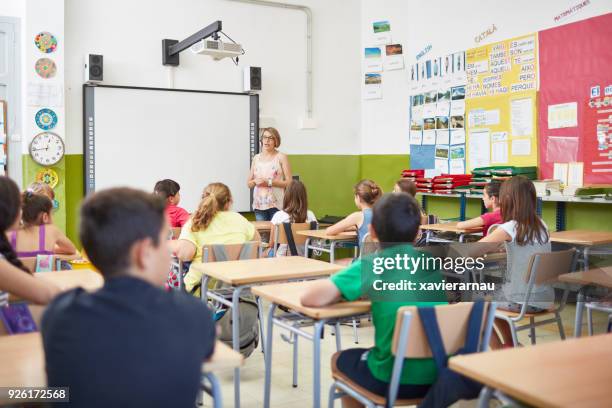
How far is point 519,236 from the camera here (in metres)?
3.61

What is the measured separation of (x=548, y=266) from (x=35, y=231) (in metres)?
2.80

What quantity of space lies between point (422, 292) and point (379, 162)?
5.62 meters

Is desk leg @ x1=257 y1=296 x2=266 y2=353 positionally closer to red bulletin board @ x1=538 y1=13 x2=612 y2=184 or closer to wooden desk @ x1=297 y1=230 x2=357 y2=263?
wooden desk @ x1=297 y1=230 x2=357 y2=263

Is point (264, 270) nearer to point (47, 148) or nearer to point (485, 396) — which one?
point (485, 396)

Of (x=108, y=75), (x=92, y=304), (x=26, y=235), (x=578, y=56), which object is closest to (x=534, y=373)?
(x=92, y=304)

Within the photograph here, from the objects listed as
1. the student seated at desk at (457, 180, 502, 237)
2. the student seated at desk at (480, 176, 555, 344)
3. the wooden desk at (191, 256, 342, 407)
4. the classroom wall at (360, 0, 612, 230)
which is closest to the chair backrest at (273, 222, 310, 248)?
the student seated at desk at (457, 180, 502, 237)

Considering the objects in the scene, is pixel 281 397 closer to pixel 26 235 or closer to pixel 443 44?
pixel 26 235

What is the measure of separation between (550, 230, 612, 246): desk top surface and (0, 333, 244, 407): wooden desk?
360 cm

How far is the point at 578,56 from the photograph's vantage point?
220 inches

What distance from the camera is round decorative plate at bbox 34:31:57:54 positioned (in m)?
5.92

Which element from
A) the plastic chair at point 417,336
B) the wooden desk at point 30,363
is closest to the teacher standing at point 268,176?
the plastic chair at point 417,336

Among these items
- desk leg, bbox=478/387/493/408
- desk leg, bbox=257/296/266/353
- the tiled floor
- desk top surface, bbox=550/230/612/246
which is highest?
desk top surface, bbox=550/230/612/246

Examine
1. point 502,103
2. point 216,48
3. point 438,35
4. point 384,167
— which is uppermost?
point 438,35

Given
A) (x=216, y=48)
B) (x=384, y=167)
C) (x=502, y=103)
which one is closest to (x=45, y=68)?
(x=216, y=48)
